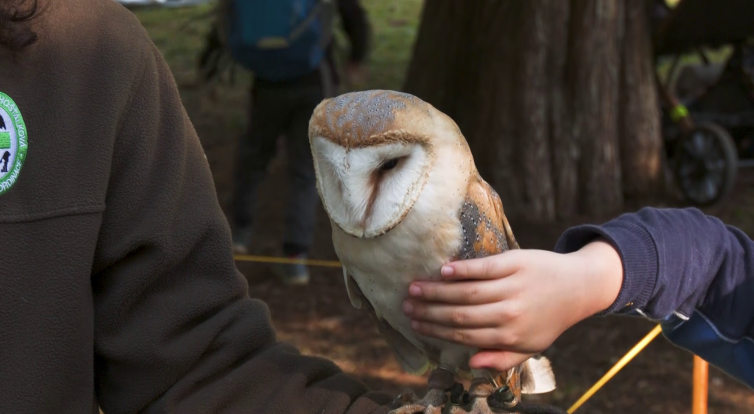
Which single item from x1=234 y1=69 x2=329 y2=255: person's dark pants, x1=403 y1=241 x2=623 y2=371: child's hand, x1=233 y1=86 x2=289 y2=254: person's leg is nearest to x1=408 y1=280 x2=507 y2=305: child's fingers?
x1=403 y1=241 x2=623 y2=371: child's hand

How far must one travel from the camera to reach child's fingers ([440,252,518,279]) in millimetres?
774

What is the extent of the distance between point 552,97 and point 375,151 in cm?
273

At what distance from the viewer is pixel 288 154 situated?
10.2 ft

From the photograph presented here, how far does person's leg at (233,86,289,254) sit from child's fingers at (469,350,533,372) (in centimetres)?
233

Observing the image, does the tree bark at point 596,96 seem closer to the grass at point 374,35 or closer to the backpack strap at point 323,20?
the backpack strap at point 323,20

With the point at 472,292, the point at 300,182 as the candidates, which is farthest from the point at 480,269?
the point at 300,182

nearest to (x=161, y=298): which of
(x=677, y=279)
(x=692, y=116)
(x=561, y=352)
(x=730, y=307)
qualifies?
(x=677, y=279)

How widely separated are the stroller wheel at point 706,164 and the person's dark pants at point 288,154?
1.83 metres

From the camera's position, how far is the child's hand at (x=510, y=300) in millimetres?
776

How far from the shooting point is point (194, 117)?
5.64 m

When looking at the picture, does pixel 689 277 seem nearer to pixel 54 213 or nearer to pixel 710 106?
pixel 54 213

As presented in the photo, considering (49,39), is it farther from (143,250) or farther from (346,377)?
(346,377)

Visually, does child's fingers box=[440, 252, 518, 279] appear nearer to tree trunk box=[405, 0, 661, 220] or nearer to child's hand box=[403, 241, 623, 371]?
child's hand box=[403, 241, 623, 371]

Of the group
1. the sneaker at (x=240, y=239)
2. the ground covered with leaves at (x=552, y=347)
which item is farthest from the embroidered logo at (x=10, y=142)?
the sneaker at (x=240, y=239)
